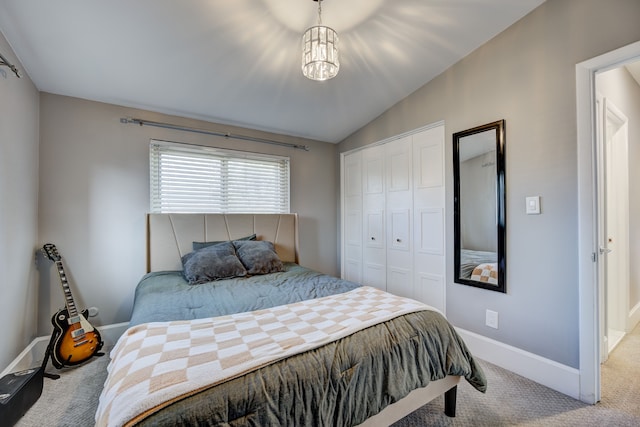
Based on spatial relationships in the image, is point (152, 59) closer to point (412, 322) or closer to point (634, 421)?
point (412, 322)

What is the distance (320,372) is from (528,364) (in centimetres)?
193

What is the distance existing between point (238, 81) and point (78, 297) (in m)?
2.49

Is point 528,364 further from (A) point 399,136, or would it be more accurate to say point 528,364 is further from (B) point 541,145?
(A) point 399,136

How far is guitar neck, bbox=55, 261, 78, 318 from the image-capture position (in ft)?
7.62

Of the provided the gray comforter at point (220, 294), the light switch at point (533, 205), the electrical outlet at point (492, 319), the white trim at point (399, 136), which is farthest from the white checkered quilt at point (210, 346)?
the white trim at point (399, 136)

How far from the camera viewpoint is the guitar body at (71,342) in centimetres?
221

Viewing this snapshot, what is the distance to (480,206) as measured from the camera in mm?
2414

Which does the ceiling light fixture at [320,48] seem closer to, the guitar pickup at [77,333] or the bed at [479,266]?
the bed at [479,266]

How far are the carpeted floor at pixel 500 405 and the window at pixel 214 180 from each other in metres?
1.61

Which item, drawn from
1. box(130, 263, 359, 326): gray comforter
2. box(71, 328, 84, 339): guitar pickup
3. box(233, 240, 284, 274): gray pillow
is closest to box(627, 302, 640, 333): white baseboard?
box(130, 263, 359, 326): gray comforter

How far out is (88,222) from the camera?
262cm

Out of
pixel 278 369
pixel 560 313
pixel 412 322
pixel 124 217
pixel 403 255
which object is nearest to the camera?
pixel 278 369

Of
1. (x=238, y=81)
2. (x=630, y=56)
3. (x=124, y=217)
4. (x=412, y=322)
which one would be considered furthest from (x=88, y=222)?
(x=630, y=56)

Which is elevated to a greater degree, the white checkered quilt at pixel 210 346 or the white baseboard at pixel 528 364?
the white checkered quilt at pixel 210 346
